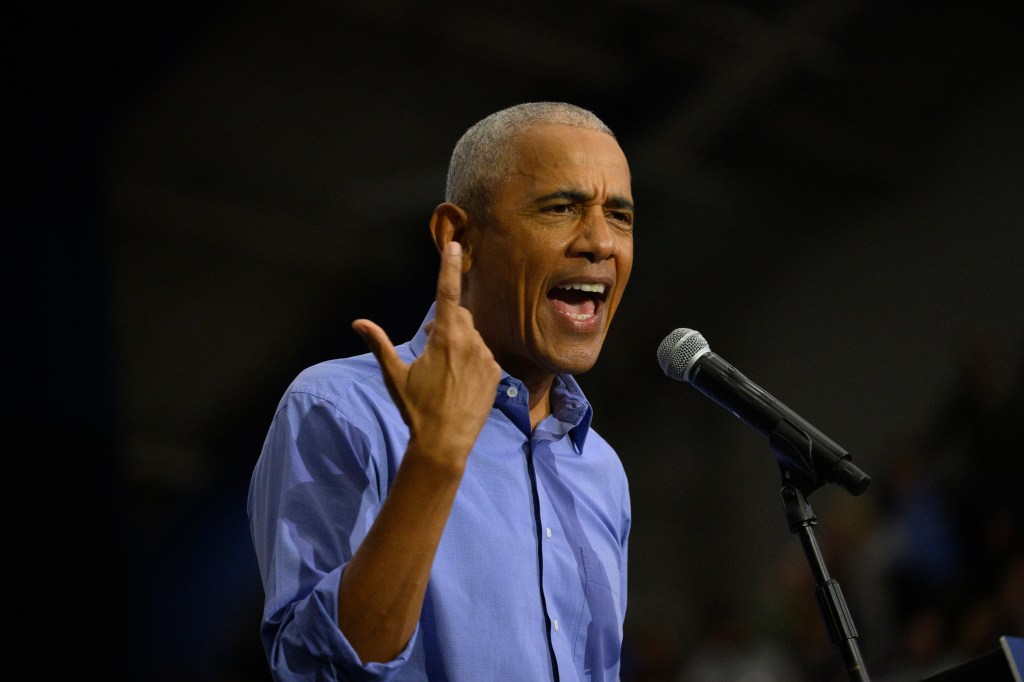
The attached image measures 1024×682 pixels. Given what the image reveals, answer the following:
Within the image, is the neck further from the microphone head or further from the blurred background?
the blurred background

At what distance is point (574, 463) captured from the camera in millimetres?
1925

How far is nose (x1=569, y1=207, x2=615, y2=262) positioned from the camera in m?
1.77

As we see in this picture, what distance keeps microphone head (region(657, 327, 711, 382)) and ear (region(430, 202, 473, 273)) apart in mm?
407

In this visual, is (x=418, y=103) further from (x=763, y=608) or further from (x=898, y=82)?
(x=763, y=608)

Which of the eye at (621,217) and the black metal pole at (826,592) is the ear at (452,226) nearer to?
the eye at (621,217)

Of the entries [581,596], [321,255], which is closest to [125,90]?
[321,255]

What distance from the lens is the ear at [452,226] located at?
6.11 ft

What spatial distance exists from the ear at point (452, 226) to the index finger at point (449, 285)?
441 millimetres

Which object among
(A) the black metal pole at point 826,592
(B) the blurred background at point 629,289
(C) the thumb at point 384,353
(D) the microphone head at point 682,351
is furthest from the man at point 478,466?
(B) the blurred background at point 629,289

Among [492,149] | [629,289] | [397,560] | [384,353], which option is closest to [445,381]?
[384,353]

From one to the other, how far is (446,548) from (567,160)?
682 millimetres

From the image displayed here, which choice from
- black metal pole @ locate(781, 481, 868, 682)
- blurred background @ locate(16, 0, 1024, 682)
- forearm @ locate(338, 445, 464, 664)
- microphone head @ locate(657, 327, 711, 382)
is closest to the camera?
forearm @ locate(338, 445, 464, 664)

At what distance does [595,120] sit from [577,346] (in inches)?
17.1

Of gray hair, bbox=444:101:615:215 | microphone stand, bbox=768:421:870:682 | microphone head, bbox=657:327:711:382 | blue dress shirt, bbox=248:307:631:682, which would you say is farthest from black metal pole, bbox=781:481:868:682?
gray hair, bbox=444:101:615:215
